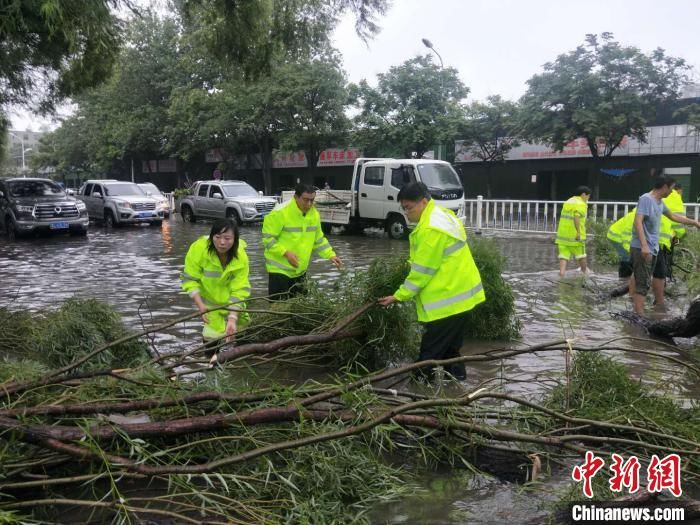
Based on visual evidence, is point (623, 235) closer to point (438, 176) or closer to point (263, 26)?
point (263, 26)

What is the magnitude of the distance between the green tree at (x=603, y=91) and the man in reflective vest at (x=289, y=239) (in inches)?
732

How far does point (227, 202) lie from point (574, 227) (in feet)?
47.0

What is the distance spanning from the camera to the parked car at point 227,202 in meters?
21.5

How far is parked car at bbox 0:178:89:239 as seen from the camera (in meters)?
17.7

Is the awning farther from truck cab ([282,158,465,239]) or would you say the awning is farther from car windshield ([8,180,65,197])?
car windshield ([8,180,65,197])

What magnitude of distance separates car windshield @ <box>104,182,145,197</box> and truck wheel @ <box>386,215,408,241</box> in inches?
406

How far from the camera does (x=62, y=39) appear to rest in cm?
845

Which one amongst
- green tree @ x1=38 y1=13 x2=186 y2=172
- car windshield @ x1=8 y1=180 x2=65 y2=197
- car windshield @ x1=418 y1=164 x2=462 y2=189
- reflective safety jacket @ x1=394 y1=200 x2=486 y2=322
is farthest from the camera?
green tree @ x1=38 y1=13 x2=186 y2=172

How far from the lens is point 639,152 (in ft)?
84.5

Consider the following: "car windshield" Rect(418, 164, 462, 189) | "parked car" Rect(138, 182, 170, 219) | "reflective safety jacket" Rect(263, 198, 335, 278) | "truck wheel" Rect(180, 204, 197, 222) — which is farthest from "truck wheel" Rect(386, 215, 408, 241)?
"reflective safety jacket" Rect(263, 198, 335, 278)

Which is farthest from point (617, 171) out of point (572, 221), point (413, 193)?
point (413, 193)

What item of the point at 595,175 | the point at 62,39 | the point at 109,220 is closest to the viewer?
the point at 62,39

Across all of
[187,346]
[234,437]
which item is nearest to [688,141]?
[187,346]

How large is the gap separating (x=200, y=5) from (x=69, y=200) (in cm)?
1177
